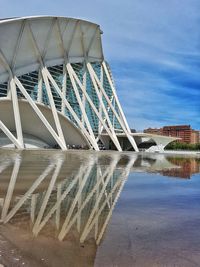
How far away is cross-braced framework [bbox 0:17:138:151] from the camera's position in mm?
30250

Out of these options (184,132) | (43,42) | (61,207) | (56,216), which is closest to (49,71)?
(43,42)

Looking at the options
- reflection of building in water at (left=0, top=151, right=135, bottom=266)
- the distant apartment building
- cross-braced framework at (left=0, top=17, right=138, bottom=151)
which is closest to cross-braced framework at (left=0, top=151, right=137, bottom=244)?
reflection of building in water at (left=0, top=151, right=135, bottom=266)

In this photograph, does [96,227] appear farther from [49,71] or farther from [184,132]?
[184,132]

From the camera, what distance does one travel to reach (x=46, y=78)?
3422 cm

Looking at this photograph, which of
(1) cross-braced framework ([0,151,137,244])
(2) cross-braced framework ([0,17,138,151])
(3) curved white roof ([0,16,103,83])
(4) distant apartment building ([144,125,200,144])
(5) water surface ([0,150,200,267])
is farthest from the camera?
(4) distant apartment building ([144,125,200,144])

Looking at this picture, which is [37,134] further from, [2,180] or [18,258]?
[18,258]

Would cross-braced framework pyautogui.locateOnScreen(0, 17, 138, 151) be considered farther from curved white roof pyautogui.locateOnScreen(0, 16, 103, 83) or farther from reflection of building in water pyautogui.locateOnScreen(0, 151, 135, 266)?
reflection of building in water pyautogui.locateOnScreen(0, 151, 135, 266)

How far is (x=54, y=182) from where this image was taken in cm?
773

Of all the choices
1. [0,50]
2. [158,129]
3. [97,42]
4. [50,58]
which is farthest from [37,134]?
[158,129]

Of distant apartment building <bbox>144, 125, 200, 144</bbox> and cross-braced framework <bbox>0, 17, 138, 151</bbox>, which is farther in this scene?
distant apartment building <bbox>144, 125, 200, 144</bbox>

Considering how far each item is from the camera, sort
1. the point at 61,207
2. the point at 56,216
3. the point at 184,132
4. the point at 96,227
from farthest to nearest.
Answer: the point at 184,132 < the point at 61,207 < the point at 56,216 < the point at 96,227

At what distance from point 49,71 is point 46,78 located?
17.5 ft

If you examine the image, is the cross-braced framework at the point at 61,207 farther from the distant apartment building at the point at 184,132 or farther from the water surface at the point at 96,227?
the distant apartment building at the point at 184,132

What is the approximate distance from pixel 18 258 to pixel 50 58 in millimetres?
37349
